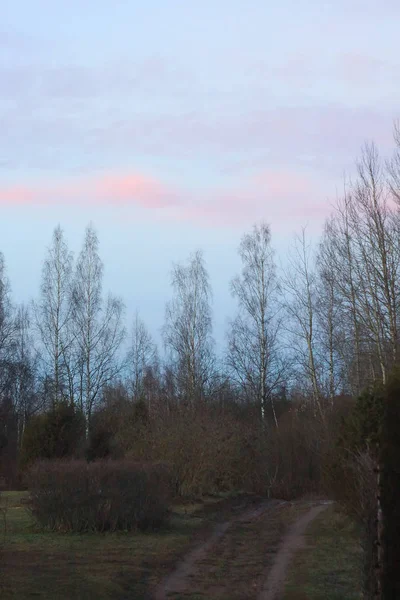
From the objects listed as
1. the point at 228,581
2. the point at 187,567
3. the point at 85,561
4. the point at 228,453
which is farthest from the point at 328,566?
the point at 228,453

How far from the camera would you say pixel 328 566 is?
12516mm

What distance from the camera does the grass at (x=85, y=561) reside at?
10.1 metres

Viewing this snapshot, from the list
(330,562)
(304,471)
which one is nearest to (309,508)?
(304,471)

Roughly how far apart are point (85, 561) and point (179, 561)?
1530 millimetres

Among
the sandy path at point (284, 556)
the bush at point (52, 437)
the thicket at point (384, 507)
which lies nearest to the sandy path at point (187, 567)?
the sandy path at point (284, 556)

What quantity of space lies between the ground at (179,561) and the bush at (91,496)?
39 centimetres

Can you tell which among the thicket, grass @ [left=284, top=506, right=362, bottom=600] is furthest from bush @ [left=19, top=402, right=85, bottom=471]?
the thicket

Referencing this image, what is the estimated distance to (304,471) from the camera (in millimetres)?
30781

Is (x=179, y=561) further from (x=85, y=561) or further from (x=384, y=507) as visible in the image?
(x=384, y=507)

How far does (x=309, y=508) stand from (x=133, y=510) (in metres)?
8.20

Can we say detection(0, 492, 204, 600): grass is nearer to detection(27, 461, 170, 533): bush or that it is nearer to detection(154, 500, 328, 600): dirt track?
detection(154, 500, 328, 600): dirt track

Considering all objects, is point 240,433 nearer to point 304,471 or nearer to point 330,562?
point 304,471

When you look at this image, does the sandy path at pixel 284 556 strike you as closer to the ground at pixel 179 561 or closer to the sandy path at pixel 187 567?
the ground at pixel 179 561

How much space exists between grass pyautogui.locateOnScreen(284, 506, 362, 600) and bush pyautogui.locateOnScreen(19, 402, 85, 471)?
37.4 feet
